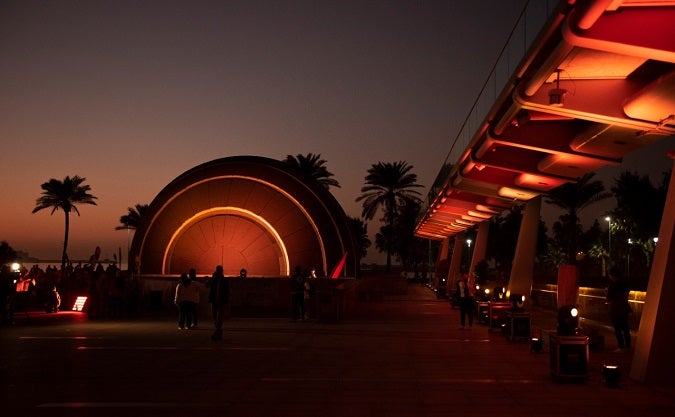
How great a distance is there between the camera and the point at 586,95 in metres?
12.8

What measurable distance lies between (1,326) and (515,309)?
1481 cm

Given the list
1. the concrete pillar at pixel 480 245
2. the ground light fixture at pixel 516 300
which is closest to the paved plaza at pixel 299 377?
the ground light fixture at pixel 516 300

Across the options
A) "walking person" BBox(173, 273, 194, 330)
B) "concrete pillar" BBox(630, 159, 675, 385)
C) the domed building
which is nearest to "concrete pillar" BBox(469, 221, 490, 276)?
the domed building

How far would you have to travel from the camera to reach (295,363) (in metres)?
14.6

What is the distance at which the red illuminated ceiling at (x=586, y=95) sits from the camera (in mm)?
9695

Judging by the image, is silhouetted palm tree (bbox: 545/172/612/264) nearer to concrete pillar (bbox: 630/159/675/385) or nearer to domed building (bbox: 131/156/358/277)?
domed building (bbox: 131/156/358/277)

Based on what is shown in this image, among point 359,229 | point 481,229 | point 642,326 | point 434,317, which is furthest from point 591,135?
point 359,229

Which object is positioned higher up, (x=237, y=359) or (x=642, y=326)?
(x=642, y=326)

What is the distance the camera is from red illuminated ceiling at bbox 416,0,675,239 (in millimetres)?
9695

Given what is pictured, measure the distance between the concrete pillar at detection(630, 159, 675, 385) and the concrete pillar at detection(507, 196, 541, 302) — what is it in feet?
45.0

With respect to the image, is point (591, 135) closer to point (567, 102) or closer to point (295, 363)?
point (567, 102)

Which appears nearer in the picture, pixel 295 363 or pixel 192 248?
pixel 295 363

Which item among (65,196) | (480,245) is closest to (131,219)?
(65,196)

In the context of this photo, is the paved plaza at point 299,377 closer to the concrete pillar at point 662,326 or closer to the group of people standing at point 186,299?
the concrete pillar at point 662,326
